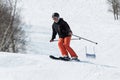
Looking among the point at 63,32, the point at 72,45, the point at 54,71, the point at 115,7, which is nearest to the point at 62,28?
the point at 63,32

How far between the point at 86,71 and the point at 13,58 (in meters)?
2.94

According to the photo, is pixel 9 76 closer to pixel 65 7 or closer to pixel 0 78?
pixel 0 78

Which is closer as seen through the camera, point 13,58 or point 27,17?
point 13,58

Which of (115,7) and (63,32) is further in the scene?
(115,7)

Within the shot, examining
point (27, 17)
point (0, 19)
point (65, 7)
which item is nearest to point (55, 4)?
point (65, 7)

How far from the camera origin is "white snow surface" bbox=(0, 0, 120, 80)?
11.3m

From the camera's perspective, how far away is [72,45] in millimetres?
55844

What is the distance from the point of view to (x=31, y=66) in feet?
40.3

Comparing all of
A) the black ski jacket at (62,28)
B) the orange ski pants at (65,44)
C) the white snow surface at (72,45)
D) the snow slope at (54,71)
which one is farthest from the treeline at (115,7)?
the snow slope at (54,71)

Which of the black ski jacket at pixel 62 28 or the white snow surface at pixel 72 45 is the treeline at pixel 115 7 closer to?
the white snow surface at pixel 72 45

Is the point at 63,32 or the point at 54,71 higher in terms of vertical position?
the point at 63,32

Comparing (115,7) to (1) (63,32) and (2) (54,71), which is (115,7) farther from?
(2) (54,71)

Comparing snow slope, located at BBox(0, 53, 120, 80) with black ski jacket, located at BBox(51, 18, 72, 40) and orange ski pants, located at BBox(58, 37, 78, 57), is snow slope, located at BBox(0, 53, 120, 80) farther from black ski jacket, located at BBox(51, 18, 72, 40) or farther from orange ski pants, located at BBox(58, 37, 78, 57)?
black ski jacket, located at BBox(51, 18, 72, 40)

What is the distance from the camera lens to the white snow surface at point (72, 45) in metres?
11.3
